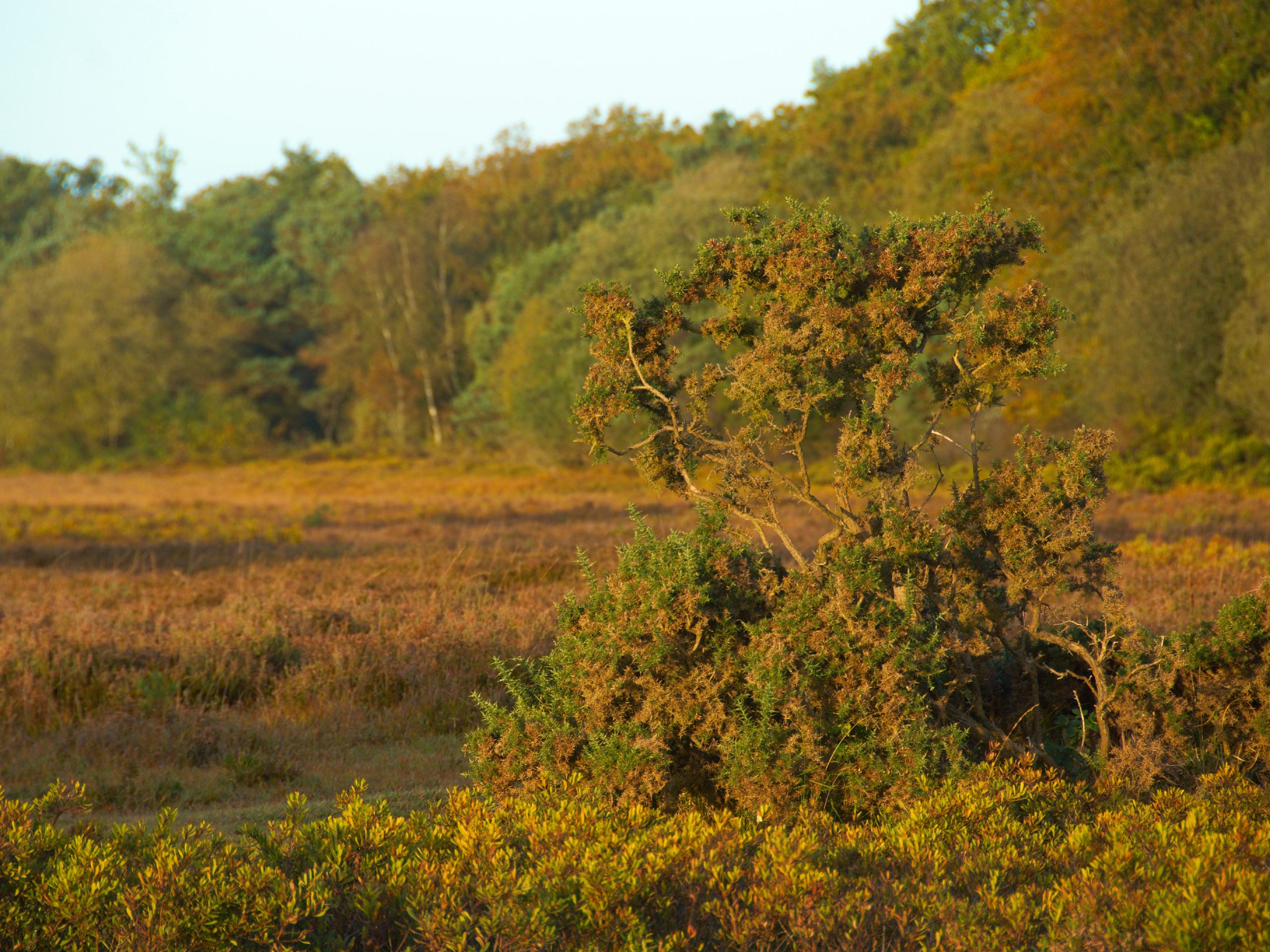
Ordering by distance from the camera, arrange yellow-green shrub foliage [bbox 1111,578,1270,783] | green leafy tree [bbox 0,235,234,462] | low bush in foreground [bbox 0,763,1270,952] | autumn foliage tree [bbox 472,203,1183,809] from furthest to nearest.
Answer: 1. green leafy tree [bbox 0,235,234,462]
2. yellow-green shrub foliage [bbox 1111,578,1270,783]
3. autumn foliage tree [bbox 472,203,1183,809]
4. low bush in foreground [bbox 0,763,1270,952]

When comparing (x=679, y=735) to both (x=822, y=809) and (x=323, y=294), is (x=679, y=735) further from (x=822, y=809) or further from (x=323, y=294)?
(x=323, y=294)

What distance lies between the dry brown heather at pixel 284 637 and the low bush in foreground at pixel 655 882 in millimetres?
1912

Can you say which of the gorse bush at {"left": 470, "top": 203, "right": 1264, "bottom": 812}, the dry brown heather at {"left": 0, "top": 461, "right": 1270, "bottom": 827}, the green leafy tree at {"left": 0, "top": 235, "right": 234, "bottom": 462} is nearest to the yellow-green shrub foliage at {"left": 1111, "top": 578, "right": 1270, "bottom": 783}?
the gorse bush at {"left": 470, "top": 203, "right": 1264, "bottom": 812}

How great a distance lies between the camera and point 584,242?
1918 inches

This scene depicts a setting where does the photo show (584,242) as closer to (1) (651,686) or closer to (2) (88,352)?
(2) (88,352)

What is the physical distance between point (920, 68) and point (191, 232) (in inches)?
1653

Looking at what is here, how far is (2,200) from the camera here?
74500 mm

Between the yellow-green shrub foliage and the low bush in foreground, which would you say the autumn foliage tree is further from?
the low bush in foreground

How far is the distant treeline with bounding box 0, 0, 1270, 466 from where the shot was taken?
95.0ft

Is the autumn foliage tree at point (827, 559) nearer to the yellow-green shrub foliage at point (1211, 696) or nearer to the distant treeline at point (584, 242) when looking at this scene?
the yellow-green shrub foliage at point (1211, 696)

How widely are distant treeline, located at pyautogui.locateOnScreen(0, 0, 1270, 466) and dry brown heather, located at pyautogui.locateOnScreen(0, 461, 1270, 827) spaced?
912cm

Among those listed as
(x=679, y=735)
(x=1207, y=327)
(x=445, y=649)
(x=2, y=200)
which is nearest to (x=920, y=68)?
(x=1207, y=327)

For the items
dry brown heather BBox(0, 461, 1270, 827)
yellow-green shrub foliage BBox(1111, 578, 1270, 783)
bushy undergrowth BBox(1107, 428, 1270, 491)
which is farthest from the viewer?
bushy undergrowth BBox(1107, 428, 1270, 491)

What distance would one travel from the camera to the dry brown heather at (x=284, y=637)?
7352mm
